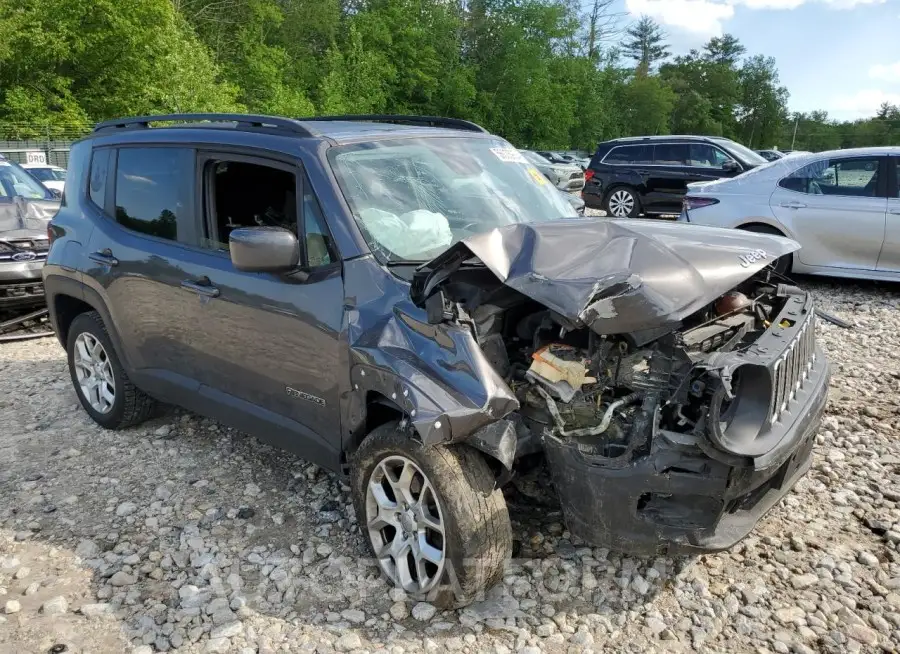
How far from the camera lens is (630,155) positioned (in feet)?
46.4

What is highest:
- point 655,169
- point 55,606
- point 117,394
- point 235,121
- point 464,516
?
point 235,121

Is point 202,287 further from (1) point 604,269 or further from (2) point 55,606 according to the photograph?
(1) point 604,269

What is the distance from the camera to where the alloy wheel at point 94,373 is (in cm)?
458

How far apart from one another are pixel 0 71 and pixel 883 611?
132 feet

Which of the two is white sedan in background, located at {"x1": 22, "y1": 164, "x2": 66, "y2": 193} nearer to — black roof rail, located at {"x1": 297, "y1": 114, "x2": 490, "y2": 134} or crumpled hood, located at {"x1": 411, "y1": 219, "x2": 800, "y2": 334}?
Answer: black roof rail, located at {"x1": 297, "y1": 114, "x2": 490, "y2": 134}

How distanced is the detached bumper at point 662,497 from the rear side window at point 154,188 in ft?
8.03

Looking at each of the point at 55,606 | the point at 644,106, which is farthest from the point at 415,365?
the point at 644,106

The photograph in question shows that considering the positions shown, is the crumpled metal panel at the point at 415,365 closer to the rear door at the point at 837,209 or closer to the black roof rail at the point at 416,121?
the black roof rail at the point at 416,121

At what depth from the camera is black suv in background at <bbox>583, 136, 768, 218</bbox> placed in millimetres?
12992

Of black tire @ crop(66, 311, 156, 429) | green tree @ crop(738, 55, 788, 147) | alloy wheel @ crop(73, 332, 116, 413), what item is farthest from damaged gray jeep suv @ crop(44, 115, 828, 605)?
green tree @ crop(738, 55, 788, 147)

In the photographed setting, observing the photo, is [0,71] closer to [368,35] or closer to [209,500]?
[368,35]

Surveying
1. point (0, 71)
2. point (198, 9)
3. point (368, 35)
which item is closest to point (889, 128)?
point (368, 35)

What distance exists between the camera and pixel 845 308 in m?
7.43

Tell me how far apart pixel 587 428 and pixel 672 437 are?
322 mm
